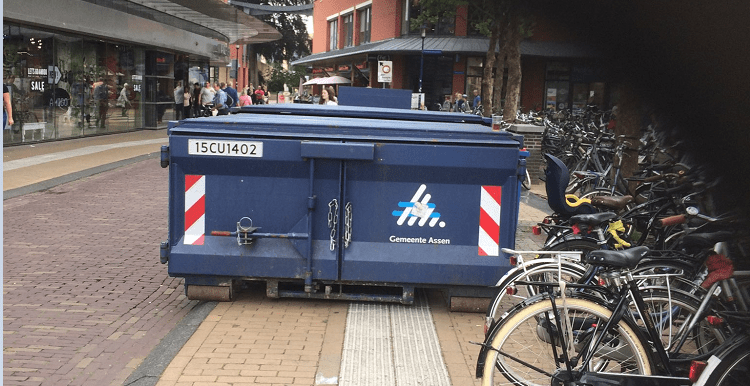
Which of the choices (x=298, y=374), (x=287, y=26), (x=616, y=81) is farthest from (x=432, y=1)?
(x=287, y=26)

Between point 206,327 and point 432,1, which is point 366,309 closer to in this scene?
point 206,327

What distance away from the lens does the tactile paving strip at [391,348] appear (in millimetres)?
4434

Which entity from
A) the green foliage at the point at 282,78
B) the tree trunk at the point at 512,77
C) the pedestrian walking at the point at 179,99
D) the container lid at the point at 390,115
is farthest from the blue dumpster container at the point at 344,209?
the green foliage at the point at 282,78

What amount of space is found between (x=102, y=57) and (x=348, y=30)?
3304cm

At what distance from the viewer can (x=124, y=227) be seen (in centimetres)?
939

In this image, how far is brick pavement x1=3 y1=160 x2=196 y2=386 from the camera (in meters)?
4.66

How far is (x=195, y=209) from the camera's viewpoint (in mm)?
5719

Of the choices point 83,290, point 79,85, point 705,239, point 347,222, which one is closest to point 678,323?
point 705,239

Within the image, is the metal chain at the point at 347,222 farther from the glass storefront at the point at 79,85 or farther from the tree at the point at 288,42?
the tree at the point at 288,42

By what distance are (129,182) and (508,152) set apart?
968 centimetres

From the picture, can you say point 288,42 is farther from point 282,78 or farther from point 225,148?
point 225,148

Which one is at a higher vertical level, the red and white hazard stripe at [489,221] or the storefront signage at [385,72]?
the storefront signage at [385,72]

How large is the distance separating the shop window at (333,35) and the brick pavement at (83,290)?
47905 mm

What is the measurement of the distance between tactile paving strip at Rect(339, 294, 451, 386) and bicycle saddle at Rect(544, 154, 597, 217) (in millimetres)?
1326
